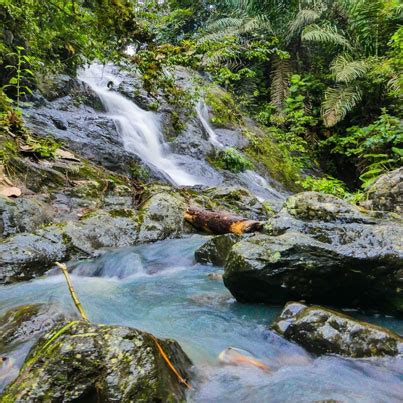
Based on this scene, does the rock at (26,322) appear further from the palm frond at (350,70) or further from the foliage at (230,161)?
the palm frond at (350,70)

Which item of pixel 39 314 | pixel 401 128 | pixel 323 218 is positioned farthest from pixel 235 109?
pixel 39 314

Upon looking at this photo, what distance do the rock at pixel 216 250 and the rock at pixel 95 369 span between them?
2.54m

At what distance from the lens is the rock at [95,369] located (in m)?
1.67

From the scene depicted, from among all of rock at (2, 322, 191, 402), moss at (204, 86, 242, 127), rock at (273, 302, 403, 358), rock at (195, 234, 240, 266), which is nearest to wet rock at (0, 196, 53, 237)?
rock at (195, 234, 240, 266)

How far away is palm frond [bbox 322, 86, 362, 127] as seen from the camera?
41.8 ft

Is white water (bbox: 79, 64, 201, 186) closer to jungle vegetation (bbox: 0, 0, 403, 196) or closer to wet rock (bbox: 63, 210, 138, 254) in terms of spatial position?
jungle vegetation (bbox: 0, 0, 403, 196)

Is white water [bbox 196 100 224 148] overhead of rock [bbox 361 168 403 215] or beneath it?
overhead

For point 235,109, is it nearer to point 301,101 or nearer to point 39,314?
point 301,101

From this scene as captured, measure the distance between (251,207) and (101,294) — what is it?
378 centimetres

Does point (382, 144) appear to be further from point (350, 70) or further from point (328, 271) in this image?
point (328, 271)

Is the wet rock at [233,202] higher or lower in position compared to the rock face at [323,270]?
higher

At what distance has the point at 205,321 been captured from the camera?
3033 mm

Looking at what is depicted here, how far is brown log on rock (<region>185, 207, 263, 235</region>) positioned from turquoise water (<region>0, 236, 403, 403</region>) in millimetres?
499

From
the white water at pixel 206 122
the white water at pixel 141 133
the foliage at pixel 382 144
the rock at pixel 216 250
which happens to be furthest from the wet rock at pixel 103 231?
the white water at pixel 206 122
